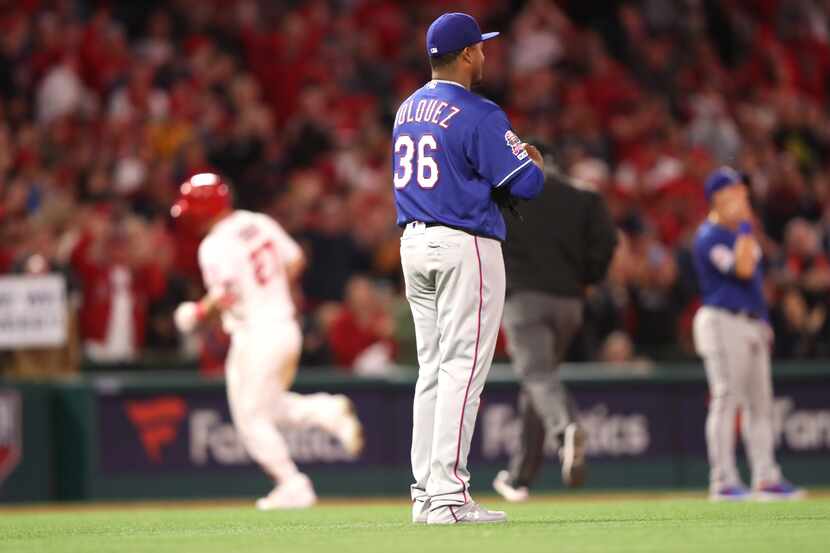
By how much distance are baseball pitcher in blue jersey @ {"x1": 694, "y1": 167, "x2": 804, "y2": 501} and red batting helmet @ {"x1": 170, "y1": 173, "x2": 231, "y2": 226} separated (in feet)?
11.0

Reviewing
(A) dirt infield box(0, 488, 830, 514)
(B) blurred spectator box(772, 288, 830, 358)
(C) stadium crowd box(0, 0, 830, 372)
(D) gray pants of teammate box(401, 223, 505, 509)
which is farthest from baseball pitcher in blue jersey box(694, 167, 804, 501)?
(B) blurred spectator box(772, 288, 830, 358)

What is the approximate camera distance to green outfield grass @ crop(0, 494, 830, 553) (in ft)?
22.4

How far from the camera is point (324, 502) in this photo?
13.3 metres

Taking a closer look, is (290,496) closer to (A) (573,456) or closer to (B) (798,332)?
(A) (573,456)

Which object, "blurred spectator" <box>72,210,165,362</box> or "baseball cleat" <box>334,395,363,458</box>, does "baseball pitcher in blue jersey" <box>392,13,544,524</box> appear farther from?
"blurred spectator" <box>72,210,165,362</box>

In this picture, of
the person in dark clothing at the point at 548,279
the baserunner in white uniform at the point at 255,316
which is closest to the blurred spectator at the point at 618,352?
the person in dark clothing at the point at 548,279

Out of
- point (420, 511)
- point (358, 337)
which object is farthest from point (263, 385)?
point (358, 337)

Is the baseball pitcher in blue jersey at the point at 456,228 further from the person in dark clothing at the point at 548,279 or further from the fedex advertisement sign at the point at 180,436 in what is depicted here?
the fedex advertisement sign at the point at 180,436

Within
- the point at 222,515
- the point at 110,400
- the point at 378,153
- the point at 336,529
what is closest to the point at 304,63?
the point at 378,153

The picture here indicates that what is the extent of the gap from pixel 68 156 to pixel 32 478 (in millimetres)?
4083

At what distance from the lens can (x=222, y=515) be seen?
33.2 feet

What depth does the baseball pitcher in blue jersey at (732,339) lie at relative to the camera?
11406 millimetres

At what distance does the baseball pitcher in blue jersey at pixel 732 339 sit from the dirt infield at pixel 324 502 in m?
0.71

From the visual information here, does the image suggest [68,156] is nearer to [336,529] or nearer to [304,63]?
[304,63]
